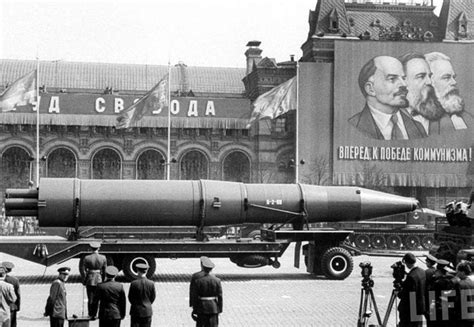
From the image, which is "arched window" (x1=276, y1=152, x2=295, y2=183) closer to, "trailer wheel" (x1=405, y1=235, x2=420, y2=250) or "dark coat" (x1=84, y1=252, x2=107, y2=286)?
"trailer wheel" (x1=405, y1=235, x2=420, y2=250)

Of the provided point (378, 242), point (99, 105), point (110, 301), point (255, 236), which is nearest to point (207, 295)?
point (110, 301)

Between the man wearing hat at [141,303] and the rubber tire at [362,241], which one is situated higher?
the man wearing hat at [141,303]

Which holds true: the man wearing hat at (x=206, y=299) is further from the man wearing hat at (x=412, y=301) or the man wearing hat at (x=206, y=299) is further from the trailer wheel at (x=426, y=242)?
the trailer wheel at (x=426, y=242)

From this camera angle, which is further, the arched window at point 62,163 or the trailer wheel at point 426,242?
the arched window at point 62,163

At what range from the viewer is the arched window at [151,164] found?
58.7 metres

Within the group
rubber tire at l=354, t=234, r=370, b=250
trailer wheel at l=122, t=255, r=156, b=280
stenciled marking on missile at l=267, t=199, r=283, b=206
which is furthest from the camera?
rubber tire at l=354, t=234, r=370, b=250

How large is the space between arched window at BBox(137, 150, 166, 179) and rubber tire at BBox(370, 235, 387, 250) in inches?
1149

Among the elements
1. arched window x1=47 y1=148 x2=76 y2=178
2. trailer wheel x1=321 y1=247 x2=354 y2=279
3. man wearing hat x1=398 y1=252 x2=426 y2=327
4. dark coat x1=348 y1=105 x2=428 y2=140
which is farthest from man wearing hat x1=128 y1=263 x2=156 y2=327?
arched window x1=47 y1=148 x2=76 y2=178

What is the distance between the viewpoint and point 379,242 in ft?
106

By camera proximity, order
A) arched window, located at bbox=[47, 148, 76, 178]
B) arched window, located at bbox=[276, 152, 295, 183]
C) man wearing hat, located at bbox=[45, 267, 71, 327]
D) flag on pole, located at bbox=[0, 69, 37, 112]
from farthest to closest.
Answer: arched window, located at bbox=[276, 152, 295, 183], arched window, located at bbox=[47, 148, 76, 178], flag on pole, located at bbox=[0, 69, 37, 112], man wearing hat, located at bbox=[45, 267, 71, 327]

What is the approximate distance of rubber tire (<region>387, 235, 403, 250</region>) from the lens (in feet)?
105

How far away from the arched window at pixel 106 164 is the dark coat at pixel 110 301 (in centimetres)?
4856

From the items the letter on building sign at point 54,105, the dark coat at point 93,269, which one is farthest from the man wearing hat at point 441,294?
the letter on building sign at point 54,105

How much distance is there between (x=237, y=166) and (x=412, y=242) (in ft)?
93.8
